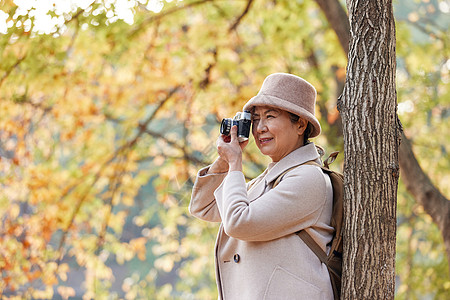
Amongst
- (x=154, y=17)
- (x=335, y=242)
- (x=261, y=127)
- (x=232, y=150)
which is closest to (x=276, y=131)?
(x=261, y=127)

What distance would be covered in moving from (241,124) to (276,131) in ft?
0.43

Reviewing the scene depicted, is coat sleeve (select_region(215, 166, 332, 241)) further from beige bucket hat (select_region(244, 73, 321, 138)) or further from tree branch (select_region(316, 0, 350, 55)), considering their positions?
tree branch (select_region(316, 0, 350, 55))

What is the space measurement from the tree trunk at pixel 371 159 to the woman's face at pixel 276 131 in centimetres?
19

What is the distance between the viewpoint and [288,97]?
2096 millimetres

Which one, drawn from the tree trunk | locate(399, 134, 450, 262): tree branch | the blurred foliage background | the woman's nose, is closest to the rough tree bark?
locate(399, 134, 450, 262): tree branch

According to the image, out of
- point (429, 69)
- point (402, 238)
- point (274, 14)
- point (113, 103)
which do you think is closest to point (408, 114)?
point (429, 69)

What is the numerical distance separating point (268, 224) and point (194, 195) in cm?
57

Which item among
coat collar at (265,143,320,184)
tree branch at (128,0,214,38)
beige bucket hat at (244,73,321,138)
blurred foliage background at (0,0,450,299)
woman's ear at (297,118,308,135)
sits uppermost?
beige bucket hat at (244,73,321,138)

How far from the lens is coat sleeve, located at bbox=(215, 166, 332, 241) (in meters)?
1.88

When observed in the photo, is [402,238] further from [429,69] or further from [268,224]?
[268,224]

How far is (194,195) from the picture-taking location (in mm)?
2387

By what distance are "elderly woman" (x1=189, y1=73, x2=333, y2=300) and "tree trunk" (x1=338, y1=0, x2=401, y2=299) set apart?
10 centimetres

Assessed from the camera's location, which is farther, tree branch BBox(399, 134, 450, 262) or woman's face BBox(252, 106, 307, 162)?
tree branch BBox(399, 134, 450, 262)

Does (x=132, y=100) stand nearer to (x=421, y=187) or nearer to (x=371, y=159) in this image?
(x=421, y=187)
